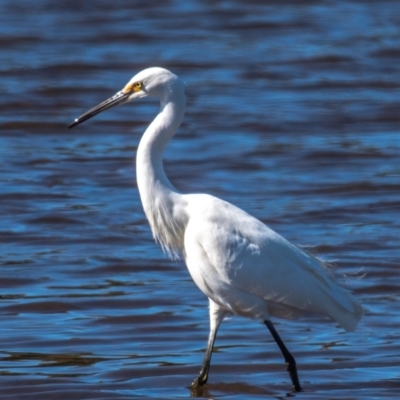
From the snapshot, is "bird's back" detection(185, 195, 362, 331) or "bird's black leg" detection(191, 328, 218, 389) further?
Answer: "bird's black leg" detection(191, 328, 218, 389)

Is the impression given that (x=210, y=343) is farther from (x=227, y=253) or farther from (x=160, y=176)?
(x=160, y=176)

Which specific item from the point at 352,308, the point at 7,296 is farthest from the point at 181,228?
the point at 7,296

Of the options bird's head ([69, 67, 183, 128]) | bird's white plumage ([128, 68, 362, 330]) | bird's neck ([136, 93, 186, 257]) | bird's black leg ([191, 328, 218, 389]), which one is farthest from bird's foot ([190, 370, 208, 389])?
bird's head ([69, 67, 183, 128])

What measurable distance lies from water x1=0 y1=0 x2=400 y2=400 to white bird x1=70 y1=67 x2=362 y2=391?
50 centimetres

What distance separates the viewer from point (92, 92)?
16734mm

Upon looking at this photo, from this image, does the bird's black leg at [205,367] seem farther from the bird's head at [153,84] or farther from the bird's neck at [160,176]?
the bird's head at [153,84]

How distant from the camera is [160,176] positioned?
6.29 metres

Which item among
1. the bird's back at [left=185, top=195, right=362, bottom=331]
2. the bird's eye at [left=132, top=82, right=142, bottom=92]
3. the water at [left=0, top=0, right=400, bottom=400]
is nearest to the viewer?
the bird's back at [left=185, top=195, right=362, bottom=331]

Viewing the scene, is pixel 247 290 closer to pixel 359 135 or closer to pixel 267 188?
pixel 267 188

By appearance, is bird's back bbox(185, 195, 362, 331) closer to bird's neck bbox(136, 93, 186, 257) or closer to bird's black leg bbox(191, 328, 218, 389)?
bird's neck bbox(136, 93, 186, 257)

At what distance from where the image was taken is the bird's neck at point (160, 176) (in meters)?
6.20

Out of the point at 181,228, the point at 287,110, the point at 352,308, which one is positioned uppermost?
the point at 181,228

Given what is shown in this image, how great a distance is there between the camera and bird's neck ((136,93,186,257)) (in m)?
6.20

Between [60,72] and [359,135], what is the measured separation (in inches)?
223
